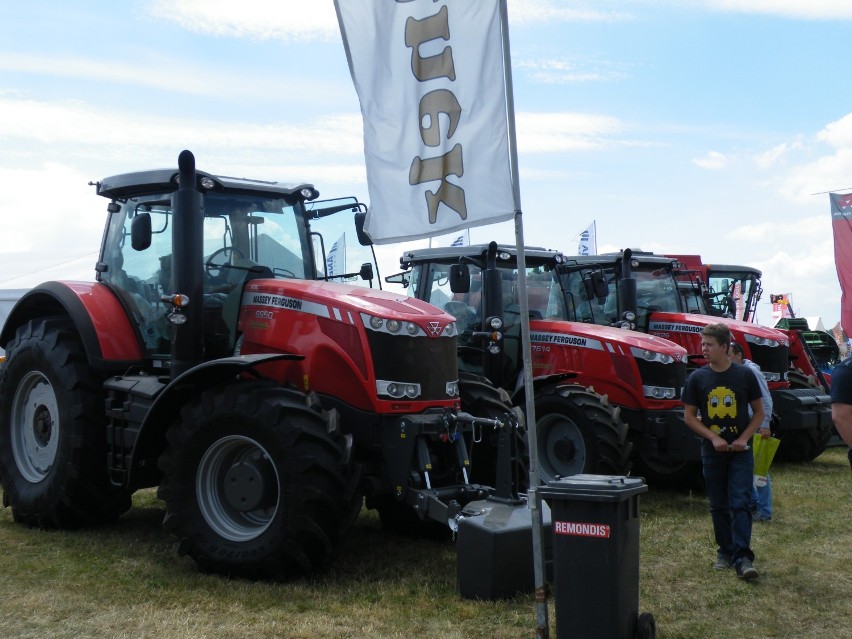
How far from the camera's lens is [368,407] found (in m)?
6.09

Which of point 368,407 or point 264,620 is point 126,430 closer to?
point 368,407

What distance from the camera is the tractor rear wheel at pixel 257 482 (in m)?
5.57

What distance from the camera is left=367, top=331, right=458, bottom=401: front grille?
20.0ft

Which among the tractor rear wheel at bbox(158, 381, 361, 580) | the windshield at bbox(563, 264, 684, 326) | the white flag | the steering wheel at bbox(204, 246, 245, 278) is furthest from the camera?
the windshield at bbox(563, 264, 684, 326)

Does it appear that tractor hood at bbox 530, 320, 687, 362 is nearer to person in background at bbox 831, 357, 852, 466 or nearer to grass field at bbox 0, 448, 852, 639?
grass field at bbox 0, 448, 852, 639

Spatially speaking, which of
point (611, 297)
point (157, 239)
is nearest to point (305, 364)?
point (157, 239)

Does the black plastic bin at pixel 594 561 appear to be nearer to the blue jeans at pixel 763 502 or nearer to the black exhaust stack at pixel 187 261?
the black exhaust stack at pixel 187 261

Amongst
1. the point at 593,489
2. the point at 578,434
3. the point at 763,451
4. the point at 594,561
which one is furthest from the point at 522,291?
the point at 578,434

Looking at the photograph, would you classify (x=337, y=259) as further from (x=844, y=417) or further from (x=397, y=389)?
(x=844, y=417)

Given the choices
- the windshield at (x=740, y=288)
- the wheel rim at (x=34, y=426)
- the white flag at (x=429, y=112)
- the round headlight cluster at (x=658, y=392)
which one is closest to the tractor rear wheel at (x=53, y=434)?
the wheel rim at (x=34, y=426)

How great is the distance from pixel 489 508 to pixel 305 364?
1.50 m

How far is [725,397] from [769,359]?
6.02 meters

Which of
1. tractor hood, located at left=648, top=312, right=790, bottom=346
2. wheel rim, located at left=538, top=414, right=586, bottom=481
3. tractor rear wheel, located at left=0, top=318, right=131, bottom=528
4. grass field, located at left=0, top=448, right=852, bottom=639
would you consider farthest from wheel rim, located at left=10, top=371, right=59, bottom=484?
tractor hood, located at left=648, top=312, right=790, bottom=346

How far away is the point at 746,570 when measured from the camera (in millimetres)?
6047
